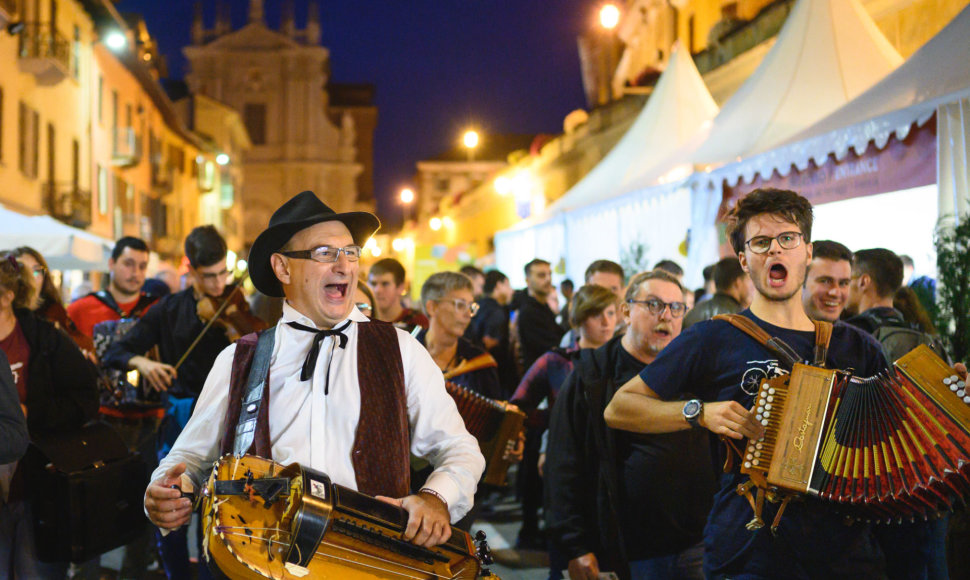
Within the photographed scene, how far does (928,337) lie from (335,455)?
10.8 ft

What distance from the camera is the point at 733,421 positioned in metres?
3.04

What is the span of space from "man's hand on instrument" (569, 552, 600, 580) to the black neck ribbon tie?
1728mm

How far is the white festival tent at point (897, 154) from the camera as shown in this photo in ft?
21.6

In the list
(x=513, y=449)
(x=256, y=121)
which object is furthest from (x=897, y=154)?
(x=256, y=121)

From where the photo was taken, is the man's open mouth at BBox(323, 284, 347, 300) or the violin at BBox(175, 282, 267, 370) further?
the violin at BBox(175, 282, 267, 370)

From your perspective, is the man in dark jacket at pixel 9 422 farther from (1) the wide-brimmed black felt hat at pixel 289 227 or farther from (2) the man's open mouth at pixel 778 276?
(2) the man's open mouth at pixel 778 276

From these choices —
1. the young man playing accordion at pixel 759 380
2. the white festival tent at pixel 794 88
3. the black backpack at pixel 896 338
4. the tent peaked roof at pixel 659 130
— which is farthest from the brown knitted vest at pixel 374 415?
the tent peaked roof at pixel 659 130

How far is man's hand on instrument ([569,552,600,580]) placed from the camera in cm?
419

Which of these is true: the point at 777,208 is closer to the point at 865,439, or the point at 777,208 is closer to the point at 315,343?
the point at 865,439

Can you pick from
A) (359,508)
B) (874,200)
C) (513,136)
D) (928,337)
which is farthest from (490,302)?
(513,136)

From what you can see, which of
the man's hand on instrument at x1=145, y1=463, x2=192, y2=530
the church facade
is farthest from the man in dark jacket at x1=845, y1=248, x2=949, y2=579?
the church facade

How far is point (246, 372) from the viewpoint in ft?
10.3

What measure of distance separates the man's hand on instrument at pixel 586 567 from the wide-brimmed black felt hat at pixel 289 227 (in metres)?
1.81

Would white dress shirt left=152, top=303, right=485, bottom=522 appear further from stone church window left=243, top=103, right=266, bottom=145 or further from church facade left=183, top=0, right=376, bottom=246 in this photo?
stone church window left=243, top=103, right=266, bottom=145
